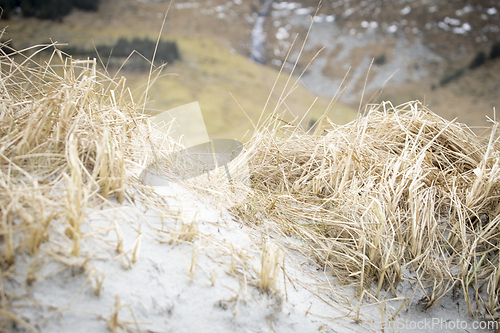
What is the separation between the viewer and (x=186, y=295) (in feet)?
2.64

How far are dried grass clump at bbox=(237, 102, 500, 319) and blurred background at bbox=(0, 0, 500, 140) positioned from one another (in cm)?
1543

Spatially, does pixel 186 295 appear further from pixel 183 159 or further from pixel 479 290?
pixel 479 290

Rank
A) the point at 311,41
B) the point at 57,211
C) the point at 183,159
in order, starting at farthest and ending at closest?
the point at 311,41, the point at 183,159, the point at 57,211

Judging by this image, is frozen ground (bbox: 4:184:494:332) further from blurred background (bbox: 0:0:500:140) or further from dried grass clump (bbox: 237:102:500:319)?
blurred background (bbox: 0:0:500:140)

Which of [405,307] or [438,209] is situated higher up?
[438,209]

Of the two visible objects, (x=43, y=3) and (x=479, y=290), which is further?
(x=43, y=3)

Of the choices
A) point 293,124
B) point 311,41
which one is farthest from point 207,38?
point 293,124

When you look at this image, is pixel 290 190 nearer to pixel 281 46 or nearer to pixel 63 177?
pixel 63 177

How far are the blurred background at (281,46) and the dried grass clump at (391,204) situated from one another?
1543 centimetres

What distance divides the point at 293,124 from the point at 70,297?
1620 millimetres

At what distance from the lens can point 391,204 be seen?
129 cm

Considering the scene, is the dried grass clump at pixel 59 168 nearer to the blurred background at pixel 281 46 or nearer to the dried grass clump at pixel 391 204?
the dried grass clump at pixel 391 204

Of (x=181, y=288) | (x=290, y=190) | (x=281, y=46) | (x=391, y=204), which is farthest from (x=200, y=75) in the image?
(x=181, y=288)

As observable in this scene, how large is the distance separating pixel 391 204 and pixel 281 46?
38717mm
